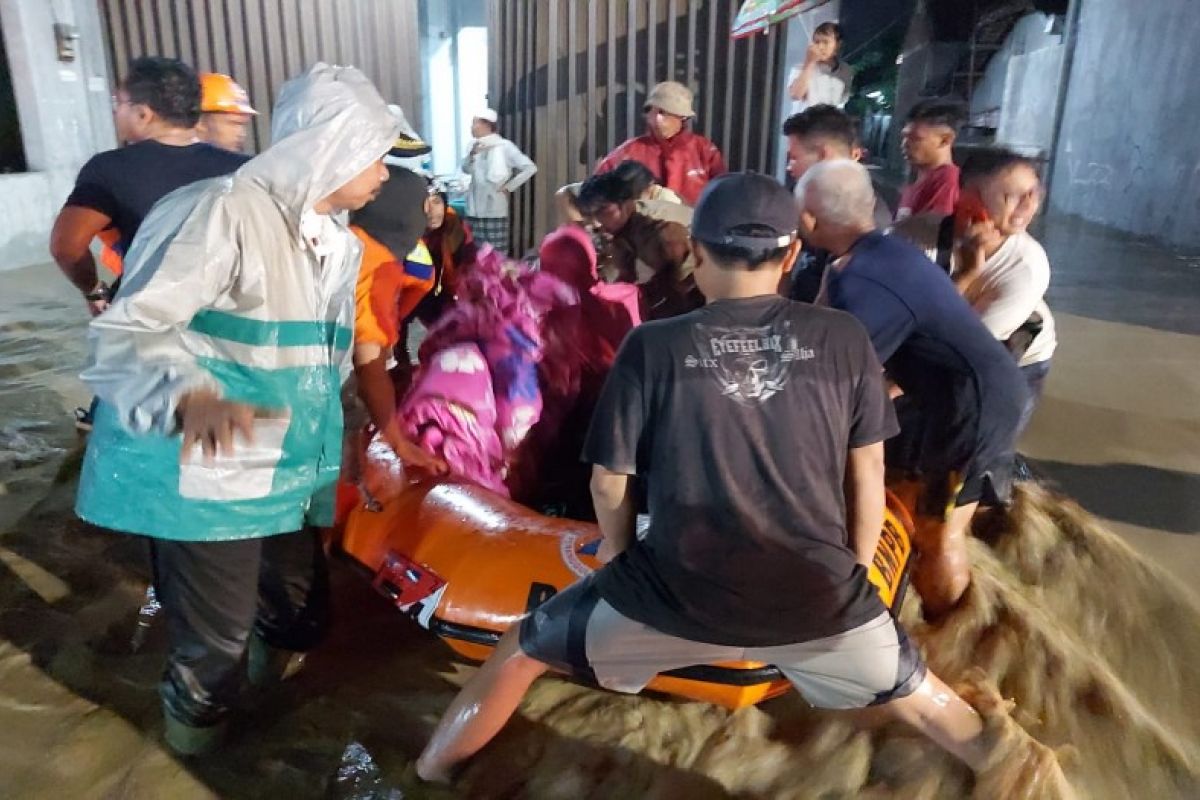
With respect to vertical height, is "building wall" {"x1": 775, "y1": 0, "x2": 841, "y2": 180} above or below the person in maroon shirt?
above

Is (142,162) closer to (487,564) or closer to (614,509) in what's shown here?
(487,564)

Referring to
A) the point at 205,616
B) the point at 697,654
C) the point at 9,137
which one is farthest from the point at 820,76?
the point at 9,137

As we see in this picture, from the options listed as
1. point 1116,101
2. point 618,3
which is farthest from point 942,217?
point 1116,101

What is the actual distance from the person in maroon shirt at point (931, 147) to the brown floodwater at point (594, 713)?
137cm

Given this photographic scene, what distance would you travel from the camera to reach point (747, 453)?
1529 millimetres

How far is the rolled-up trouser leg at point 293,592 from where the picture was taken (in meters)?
2.28

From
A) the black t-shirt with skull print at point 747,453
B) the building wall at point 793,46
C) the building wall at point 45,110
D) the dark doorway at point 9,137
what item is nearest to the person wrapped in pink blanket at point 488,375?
the black t-shirt with skull print at point 747,453

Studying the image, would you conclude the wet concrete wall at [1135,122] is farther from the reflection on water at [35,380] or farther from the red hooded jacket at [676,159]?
the reflection on water at [35,380]

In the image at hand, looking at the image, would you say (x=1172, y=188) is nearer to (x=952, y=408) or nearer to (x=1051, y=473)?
(x=1051, y=473)

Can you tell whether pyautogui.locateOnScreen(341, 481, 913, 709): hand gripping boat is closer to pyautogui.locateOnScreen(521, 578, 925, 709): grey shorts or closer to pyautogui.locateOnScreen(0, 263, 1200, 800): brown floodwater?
pyautogui.locateOnScreen(0, 263, 1200, 800): brown floodwater

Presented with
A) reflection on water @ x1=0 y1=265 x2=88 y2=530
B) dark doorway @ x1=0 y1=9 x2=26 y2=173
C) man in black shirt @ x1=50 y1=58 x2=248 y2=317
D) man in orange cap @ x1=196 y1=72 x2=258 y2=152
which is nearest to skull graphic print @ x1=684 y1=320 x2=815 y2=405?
man in black shirt @ x1=50 y1=58 x2=248 y2=317

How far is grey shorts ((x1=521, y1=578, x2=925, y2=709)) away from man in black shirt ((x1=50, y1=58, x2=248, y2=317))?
1831 millimetres

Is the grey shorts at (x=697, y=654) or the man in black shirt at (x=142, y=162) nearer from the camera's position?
the grey shorts at (x=697, y=654)

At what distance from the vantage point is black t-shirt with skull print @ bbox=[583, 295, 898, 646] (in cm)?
151
